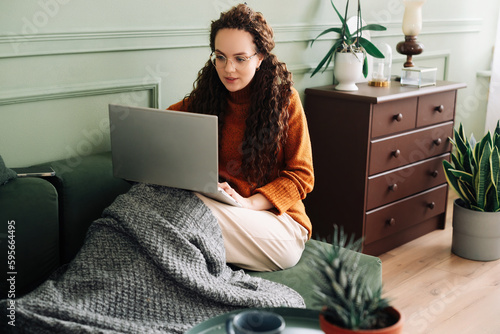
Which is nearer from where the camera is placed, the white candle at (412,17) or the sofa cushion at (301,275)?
the sofa cushion at (301,275)

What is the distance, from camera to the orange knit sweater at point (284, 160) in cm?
180

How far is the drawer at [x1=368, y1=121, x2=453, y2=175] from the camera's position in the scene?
2.44m

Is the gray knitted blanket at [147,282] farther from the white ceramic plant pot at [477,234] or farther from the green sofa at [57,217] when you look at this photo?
the white ceramic plant pot at [477,234]

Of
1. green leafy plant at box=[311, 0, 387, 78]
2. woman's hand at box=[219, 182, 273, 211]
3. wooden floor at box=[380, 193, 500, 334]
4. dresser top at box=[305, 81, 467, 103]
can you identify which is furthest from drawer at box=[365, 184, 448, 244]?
woman's hand at box=[219, 182, 273, 211]

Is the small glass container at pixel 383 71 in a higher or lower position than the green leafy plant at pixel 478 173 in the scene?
higher

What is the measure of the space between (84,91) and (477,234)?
Result: 5.72ft

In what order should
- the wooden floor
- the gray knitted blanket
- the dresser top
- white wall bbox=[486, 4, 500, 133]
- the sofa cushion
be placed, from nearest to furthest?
the gray knitted blanket < the sofa cushion < the wooden floor < the dresser top < white wall bbox=[486, 4, 500, 133]

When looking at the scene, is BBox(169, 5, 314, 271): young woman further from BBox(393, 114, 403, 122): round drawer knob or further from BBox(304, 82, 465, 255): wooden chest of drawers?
BBox(393, 114, 403, 122): round drawer knob

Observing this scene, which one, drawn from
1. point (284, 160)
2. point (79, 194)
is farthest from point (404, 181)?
point (79, 194)

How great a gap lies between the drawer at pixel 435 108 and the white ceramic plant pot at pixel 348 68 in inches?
13.2

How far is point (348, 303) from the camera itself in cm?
89

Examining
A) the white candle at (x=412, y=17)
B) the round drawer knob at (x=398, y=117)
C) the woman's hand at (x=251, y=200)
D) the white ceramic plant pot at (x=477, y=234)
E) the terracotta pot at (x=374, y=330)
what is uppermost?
the white candle at (x=412, y=17)

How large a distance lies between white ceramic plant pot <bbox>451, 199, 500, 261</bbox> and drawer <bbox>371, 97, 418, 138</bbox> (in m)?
0.45

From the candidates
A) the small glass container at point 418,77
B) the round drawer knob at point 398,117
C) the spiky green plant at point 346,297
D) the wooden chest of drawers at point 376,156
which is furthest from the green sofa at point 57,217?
the small glass container at point 418,77
